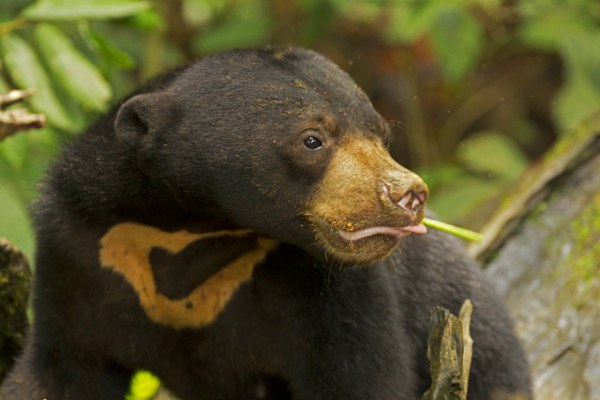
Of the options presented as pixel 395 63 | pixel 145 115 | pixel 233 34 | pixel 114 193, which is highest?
pixel 145 115

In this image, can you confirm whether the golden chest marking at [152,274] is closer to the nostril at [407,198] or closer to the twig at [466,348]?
the nostril at [407,198]

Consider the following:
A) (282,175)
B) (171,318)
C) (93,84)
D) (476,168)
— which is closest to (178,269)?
(171,318)

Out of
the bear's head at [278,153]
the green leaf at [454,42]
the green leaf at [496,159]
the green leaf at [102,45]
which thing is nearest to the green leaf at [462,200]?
the green leaf at [496,159]

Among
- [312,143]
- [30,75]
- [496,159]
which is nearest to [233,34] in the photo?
[496,159]

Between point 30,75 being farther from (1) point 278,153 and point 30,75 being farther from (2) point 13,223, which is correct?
(1) point 278,153

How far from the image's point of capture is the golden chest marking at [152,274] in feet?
9.68

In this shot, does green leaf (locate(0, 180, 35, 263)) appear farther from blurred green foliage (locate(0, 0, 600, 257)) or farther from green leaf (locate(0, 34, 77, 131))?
green leaf (locate(0, 34, 77, 131))

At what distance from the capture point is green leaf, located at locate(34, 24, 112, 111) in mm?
3699

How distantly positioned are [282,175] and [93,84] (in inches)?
60.5

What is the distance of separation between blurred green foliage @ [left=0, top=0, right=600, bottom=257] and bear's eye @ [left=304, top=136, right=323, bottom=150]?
582 millimetres

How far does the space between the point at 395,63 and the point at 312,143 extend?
6.92 m

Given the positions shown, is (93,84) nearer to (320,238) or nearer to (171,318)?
(171,318)

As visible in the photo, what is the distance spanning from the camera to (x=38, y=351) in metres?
3.09

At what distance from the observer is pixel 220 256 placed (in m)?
3.02
